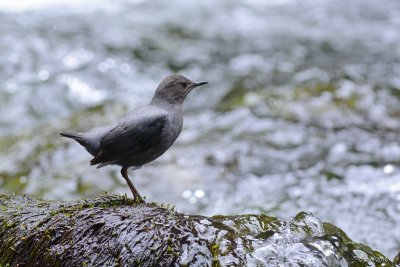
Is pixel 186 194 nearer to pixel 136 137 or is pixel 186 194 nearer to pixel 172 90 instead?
pixel 172 90

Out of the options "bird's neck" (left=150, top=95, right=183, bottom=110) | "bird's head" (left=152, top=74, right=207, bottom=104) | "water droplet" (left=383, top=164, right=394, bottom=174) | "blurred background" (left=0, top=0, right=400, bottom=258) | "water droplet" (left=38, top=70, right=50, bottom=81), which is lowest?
"water droplet" (left=38, top=70, right=50, bottom=81)

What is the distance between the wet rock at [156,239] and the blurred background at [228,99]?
257 centimetres

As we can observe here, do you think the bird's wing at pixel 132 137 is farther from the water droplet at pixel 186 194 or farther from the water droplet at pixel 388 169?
the water droplet at pixel 388 169

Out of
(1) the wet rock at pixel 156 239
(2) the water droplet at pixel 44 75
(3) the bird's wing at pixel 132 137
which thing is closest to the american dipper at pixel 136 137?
(3) the bird's wing at pixel 132 137

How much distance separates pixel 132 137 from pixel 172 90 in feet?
2.18

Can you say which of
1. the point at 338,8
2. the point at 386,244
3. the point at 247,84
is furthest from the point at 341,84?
the point at 338,8

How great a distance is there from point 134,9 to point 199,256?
11456mm

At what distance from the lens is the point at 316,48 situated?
1212 centimetres

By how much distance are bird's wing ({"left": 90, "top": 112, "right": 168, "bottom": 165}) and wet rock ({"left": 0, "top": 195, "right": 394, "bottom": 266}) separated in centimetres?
52

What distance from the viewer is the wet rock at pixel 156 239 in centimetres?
336

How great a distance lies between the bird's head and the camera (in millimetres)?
4691

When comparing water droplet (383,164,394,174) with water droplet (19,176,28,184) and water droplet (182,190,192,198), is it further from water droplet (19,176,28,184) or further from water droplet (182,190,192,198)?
water droplet (19,176,28,184)

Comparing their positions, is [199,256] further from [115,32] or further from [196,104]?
[115,32]

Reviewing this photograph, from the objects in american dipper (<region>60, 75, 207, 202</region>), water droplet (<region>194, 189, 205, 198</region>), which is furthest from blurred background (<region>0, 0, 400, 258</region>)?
american dipper (<region>60, 75, 207, 202</region>)
